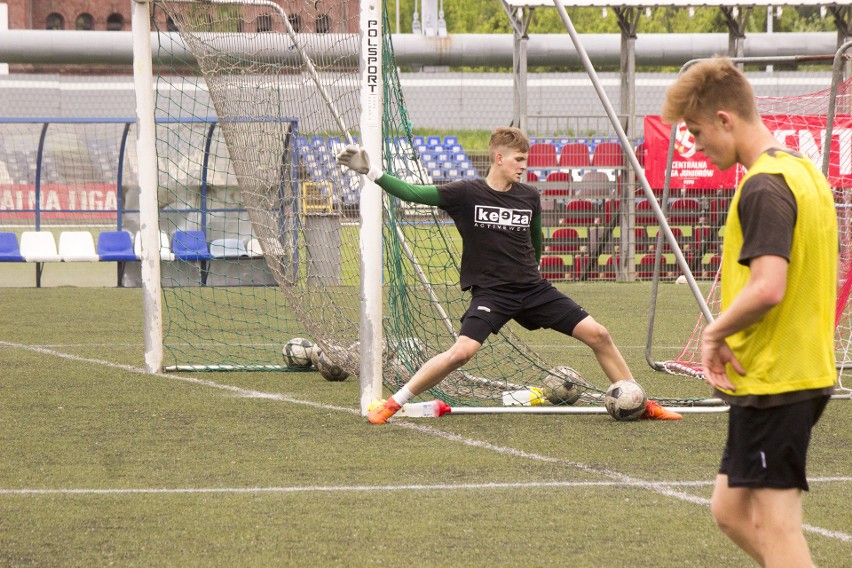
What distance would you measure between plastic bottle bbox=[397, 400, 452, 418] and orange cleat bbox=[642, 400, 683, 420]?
1.20m

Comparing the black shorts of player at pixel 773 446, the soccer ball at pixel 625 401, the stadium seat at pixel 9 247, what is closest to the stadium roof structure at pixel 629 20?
the stadium seat at pixel 9 247

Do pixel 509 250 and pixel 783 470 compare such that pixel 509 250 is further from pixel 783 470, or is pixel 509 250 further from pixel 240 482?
pixel 783 470

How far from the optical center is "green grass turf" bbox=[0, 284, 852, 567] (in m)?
4.61

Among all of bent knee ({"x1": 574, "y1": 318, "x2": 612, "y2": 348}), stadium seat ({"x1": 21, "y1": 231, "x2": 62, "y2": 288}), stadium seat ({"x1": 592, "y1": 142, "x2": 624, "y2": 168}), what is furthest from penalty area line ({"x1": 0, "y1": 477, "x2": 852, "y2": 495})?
stadium seat ({"x1": 592, "y1": 142, "x2": 624, "y2": 168})

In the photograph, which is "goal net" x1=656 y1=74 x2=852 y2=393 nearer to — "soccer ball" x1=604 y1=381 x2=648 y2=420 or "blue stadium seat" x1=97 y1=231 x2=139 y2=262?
"soccer ball" x1=604 y1=381 x2=648 y2=420

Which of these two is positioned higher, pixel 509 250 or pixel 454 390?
pixel 509 250

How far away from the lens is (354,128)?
9680 millimetres

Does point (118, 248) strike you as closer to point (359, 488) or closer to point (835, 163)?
point (835, 163)

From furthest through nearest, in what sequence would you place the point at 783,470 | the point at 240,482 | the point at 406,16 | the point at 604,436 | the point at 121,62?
the point at 406,16 < the point at 121,62 < the point at 604,436 < the point at 240,482 < the point at 783,470

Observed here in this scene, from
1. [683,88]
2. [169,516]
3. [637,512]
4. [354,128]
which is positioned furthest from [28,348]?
[683,88]

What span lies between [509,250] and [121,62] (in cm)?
2093

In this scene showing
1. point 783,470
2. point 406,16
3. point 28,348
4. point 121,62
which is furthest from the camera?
point 406,16

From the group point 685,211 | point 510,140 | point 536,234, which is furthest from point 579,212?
point 510,140

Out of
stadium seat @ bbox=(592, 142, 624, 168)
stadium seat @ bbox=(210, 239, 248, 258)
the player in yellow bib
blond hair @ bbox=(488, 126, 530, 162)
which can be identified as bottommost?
stadium seat @ bbox=(210, 239, 248, 258)
